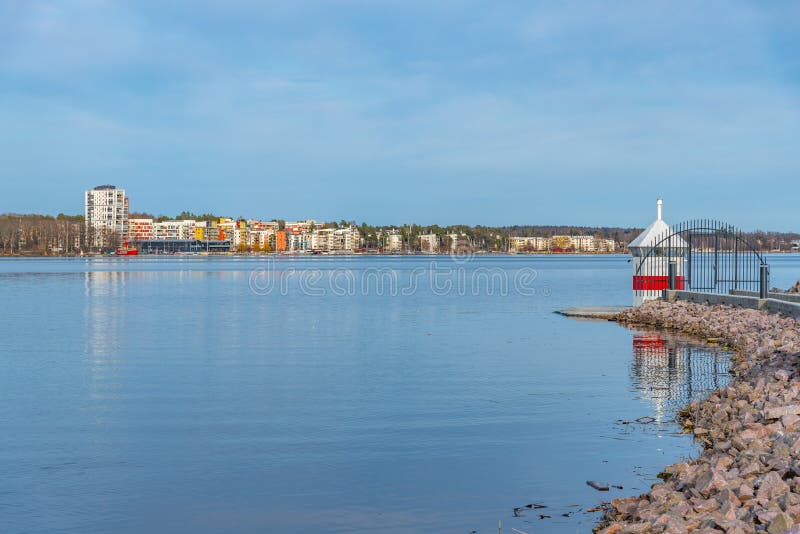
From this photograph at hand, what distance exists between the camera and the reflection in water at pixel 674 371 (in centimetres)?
1348

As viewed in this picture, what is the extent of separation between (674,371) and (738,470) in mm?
8850

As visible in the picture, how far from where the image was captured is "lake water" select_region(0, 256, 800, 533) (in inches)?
320

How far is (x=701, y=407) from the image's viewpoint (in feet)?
38.8

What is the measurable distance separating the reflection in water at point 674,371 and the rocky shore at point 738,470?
0.66 meters

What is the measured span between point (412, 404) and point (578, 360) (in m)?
6.10

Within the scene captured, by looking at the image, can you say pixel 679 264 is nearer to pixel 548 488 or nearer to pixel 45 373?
pixel 45 373

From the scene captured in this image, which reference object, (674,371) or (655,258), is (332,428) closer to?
(674,371)

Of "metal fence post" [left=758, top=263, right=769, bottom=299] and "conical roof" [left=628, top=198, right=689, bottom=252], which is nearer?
"metal fence post" [left=758, top=263, right=769, bottom=299]

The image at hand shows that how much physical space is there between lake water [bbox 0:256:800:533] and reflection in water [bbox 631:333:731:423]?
58 mm

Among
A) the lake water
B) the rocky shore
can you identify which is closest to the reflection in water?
the lake water

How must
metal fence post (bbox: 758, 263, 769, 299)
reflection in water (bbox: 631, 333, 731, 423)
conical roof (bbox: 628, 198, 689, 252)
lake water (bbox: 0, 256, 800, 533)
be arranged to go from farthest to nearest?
conical roof (bbox: 628, 198, 689, 252)
metal fence post (bbox: 758, 263, 769, 299)
reflection in water (bbox: 631, 333, 731, 423)
lake water (bbox: 0, 256, 800, 533)

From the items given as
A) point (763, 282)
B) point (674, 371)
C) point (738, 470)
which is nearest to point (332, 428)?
point (738, 470)

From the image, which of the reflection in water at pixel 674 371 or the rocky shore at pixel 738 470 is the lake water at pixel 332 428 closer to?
the reflection in water at pixel 674 371

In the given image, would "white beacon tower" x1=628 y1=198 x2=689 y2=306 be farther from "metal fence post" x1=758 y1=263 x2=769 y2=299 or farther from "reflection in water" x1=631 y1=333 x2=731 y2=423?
"reflection in water" x1=631 y1=333 x2=731 y2=423
